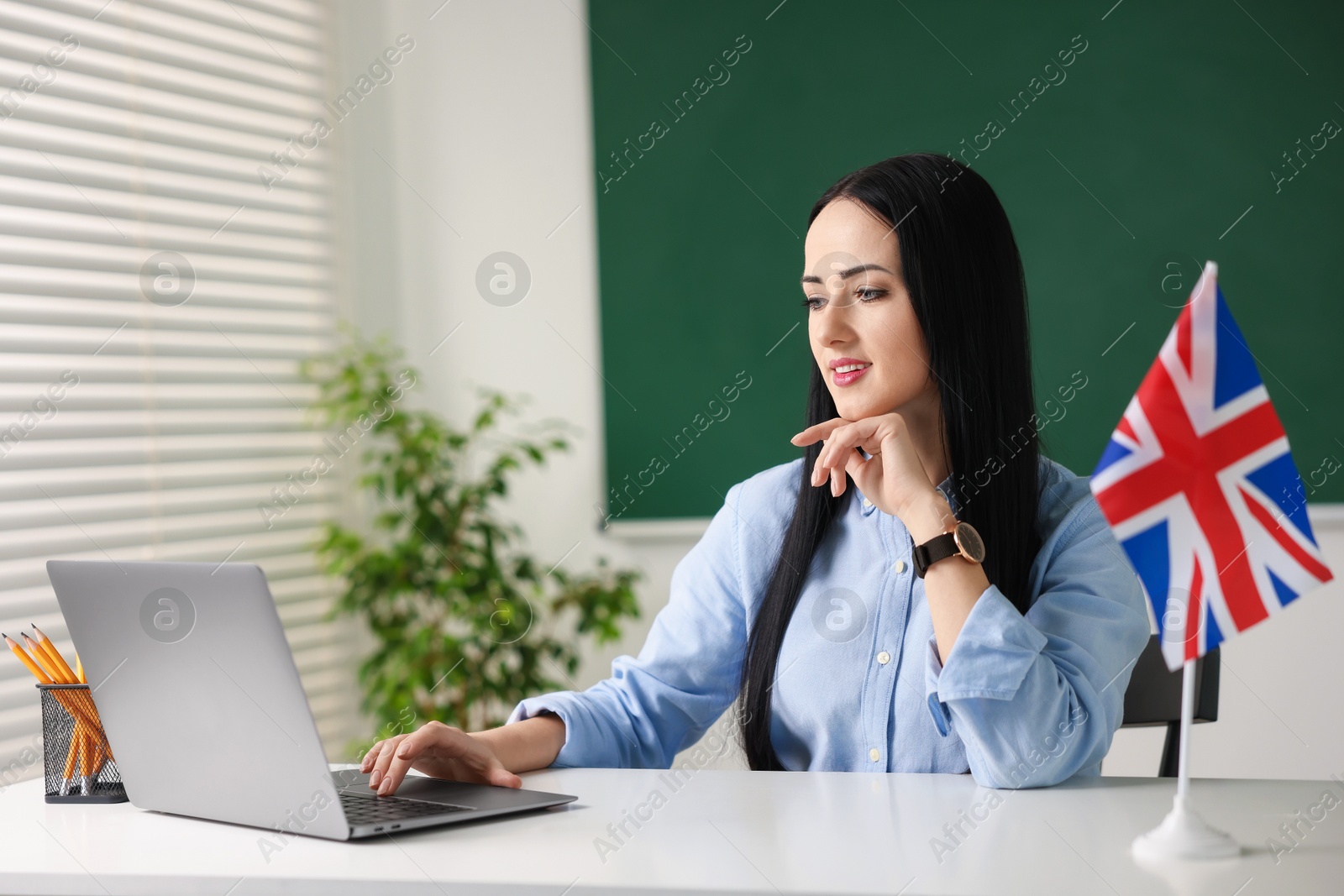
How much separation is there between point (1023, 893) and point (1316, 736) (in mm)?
2298

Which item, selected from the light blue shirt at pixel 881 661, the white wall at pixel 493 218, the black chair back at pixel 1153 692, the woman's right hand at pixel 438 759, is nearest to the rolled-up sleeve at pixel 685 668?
the light blue shirt at pixel 881 661

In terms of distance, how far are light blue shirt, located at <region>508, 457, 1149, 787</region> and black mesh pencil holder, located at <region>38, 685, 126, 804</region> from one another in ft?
1.52

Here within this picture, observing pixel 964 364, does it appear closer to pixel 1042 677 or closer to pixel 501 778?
pixel 1042 677

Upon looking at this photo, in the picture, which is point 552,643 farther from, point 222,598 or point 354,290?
point 222,598

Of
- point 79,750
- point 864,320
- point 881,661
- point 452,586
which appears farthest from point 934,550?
point 452,586

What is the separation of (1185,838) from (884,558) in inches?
26.3

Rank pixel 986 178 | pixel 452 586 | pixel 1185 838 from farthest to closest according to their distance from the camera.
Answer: pixel 452 586, pixel 986 178, pixel 1185 838

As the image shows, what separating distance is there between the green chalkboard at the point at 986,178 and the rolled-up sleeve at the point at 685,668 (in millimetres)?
963

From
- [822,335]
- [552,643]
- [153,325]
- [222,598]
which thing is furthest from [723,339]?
[222,598]

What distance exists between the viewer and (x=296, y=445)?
353 centimetres

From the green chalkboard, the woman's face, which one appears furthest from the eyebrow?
the green chalkboard

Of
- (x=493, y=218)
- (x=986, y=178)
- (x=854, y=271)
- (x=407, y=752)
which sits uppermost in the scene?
(x=493, y=218)

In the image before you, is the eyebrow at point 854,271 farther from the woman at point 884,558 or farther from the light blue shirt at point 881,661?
the light blue shirt at point 881,661

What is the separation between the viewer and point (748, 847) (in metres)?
1.03
